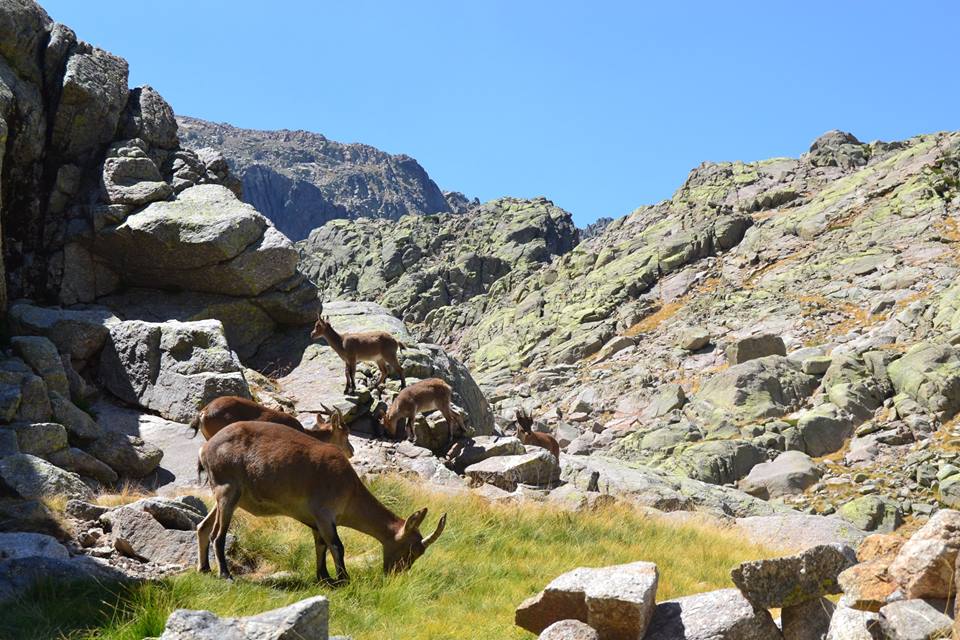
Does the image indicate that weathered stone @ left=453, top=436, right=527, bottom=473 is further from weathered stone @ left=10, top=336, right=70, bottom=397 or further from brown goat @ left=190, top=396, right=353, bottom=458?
weathered stone @ left=10, top=336, right=70, bottom=397

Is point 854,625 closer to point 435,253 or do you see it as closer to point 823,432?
point 823,432

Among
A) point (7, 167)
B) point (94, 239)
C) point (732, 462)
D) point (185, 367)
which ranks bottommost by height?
point (732, 462)

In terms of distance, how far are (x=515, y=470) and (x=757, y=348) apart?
31.6 metres

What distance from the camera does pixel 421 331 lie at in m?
104

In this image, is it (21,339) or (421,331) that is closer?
(21,339)

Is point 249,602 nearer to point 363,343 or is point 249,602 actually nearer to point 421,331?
point 363,343

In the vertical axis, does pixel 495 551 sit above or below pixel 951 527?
below

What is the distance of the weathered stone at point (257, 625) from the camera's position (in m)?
5.41

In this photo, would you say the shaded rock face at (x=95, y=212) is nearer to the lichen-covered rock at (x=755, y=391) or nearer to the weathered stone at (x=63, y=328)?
the weathered stone at (x=63, y=328)

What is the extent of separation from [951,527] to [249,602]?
620 centimetres

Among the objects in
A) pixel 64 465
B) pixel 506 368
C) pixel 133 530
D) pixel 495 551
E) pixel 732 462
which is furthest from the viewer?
pixel 506 368

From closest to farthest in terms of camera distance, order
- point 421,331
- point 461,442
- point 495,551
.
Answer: point 495,551 < point 461,442 < point 421,331

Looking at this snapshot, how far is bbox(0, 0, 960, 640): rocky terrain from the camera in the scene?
393 inches

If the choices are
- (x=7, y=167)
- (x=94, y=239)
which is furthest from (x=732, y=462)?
(x=7, y=167)
